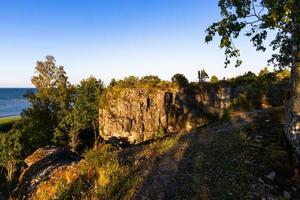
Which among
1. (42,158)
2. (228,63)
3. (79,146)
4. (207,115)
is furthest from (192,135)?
(79,146)

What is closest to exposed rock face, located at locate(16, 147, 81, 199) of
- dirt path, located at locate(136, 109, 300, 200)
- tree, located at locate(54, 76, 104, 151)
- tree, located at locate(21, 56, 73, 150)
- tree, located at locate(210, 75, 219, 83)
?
dirt path, located at locate(136, 109, 300, 200)

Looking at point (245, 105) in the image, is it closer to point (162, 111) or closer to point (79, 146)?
point (162, 111)

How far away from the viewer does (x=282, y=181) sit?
8.56 meters

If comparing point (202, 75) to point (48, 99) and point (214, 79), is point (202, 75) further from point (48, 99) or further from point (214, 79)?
point (48, 99)

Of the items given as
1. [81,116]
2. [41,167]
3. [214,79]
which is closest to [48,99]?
[81,116]

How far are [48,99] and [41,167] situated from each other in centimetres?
4176

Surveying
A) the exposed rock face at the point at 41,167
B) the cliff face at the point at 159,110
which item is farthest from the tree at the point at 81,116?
the exposed rock face at the point at 41,167

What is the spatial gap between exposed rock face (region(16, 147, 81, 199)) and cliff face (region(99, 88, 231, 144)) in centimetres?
1582

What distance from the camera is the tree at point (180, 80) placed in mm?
33775

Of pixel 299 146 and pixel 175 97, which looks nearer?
pixel 299 146

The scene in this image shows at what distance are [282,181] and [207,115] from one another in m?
23.3

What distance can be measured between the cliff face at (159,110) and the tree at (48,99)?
64.8ft

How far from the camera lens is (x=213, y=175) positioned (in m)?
8.59

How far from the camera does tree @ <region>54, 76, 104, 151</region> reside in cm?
4684
